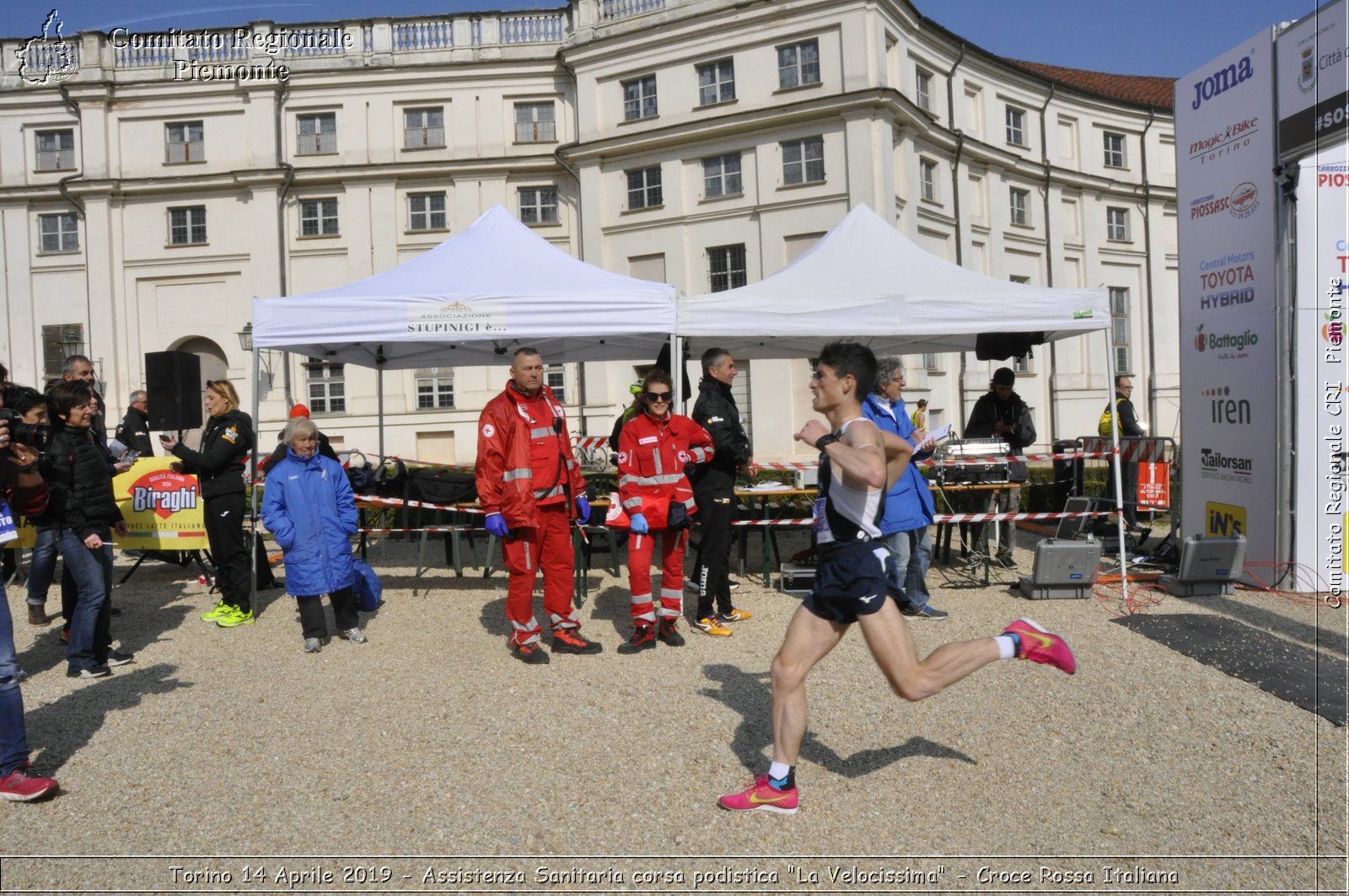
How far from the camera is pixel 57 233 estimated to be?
29.8m

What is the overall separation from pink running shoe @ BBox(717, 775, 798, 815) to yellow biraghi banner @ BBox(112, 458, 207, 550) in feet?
23.5

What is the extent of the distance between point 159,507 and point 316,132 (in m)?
24.3

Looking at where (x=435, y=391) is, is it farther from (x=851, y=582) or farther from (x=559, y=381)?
(x=851, y=582)

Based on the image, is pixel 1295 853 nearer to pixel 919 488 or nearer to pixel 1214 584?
pixel 919 488

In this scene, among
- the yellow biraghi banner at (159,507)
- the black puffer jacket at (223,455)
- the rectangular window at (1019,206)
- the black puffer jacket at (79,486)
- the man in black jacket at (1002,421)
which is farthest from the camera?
the rectangular window at (1019,206)

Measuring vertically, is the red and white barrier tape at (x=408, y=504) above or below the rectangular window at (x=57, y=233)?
below

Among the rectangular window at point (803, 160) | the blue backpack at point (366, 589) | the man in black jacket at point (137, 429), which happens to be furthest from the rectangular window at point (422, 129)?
the blue backpack at point (366, 589)

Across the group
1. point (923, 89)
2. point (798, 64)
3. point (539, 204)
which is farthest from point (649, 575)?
point (923, 89)

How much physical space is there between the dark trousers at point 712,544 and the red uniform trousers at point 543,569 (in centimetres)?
109

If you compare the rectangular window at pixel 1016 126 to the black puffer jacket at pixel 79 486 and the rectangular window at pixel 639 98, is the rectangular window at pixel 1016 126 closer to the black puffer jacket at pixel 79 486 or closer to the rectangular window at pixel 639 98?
the rectangular window at pixel 639 98

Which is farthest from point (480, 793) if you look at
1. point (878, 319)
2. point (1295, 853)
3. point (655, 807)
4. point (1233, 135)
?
point (1233, 135)

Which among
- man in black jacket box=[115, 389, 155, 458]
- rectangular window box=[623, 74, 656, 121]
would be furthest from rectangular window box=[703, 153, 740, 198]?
man in black jacket box=[115, 389, 155, 458]

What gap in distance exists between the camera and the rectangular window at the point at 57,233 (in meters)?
29.8

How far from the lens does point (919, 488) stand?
6500 mm
